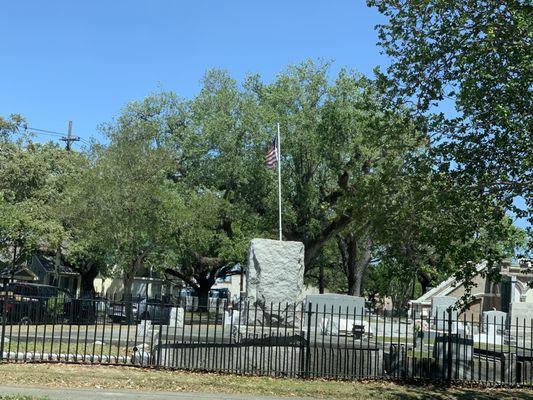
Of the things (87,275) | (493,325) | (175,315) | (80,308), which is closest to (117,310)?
(175,315)

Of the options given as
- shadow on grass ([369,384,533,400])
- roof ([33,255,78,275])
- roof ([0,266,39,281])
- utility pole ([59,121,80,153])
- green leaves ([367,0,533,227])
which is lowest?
shadow on grass ([369,384,533,400])

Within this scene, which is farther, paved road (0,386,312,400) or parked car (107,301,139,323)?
parked car (107,301,139,323)

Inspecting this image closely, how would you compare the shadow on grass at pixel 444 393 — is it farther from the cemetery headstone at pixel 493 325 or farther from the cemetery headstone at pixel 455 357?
the cemetery headstone at pixel 493 325

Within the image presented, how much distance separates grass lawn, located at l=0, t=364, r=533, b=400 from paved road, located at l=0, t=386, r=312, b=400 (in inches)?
15.2

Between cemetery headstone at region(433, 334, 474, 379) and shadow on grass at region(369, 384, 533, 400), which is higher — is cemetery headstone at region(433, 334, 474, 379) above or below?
above

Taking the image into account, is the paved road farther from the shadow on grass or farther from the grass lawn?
the shadow on grass

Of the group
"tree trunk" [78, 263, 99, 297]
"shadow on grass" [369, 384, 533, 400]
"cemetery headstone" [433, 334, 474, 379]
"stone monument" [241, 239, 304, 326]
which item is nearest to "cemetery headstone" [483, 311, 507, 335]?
"cemetery headstone" [433, 334, 474, 379]

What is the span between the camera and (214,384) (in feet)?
36.9

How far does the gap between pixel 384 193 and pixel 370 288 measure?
2938 inches

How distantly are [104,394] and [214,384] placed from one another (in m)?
2.17

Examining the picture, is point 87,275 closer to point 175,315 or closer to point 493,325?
point 175,315

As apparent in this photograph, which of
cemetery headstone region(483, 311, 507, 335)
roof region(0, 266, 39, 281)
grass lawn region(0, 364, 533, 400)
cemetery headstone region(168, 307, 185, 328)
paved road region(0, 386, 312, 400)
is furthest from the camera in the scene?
roof region(0, 266, 39, 281)

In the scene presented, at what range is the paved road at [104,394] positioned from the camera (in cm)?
945

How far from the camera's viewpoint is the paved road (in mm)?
9455
